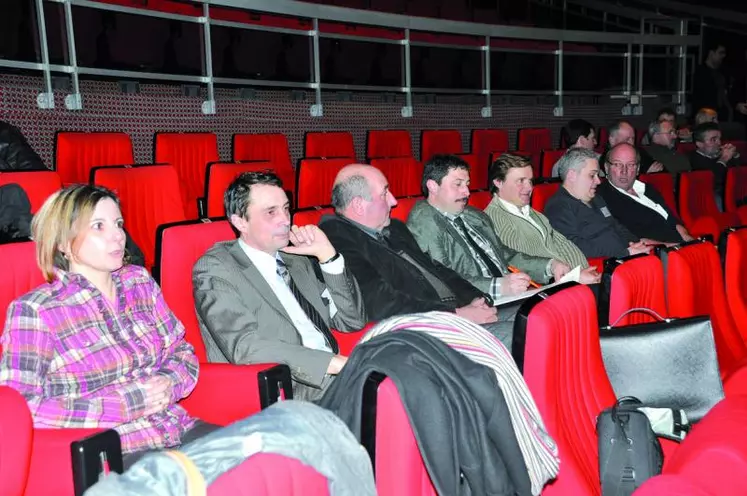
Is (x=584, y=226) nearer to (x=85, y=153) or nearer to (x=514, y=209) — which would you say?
(x=514, y=209)

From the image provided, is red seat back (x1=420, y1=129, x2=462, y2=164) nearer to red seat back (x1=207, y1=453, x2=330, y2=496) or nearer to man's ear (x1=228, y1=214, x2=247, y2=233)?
man's ear (x1=228, y1=214, x2=247, y2=233)

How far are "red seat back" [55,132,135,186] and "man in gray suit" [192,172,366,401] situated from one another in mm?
1756

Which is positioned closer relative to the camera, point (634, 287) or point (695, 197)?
point (634, 287)

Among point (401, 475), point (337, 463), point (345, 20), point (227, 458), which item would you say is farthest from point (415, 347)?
point (345, 20)

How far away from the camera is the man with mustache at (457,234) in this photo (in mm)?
3362

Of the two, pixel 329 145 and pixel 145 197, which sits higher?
pixel 329 145

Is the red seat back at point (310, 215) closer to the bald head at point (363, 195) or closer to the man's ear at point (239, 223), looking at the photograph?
the bald head at point (363, 195)

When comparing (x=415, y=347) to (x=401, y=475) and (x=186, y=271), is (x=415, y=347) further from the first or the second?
(x=186, y=271)

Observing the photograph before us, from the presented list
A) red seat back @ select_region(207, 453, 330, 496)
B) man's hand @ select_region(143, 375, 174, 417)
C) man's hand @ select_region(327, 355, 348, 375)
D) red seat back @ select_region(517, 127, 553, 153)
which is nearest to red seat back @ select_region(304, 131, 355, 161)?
red seat back @ select_region(517, 127, 553, 153)

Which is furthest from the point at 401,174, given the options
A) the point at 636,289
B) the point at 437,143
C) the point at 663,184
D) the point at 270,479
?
the point at 270,479

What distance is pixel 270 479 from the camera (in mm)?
964

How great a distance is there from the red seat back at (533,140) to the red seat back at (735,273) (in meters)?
3.99

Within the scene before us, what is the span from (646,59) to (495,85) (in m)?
2.52

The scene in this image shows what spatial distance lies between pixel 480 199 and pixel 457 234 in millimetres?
572
